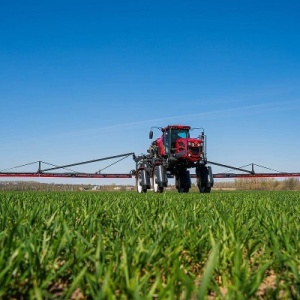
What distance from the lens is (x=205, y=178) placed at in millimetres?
15766

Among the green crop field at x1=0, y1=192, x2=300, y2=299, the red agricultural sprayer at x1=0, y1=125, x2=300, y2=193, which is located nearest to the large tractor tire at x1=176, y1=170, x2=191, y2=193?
the red agricultural sprayer at x1=0, y1=125, x2=300, y2=193

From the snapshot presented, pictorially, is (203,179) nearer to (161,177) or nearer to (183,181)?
(183,181)

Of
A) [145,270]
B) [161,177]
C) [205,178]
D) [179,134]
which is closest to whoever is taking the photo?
[145,270]

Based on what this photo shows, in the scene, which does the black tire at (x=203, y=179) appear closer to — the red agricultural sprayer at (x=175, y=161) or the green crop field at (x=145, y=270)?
the red agricultural sprayer at (x=175, y=161)

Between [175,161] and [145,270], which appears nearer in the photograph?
[145,270]

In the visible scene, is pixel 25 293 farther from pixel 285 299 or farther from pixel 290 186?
pixel 290 186

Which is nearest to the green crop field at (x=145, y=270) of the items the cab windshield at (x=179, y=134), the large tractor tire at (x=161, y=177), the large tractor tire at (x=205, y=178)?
the large tractor tire at (x=161, y=177)

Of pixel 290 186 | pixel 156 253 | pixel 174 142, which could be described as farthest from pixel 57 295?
pixel 290 186

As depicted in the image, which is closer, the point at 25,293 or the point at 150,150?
the point at 25,293

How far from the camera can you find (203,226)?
2.46 meters

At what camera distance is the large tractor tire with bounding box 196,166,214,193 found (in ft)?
51.2

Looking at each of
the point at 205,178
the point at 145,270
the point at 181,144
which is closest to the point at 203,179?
the point at 205,178

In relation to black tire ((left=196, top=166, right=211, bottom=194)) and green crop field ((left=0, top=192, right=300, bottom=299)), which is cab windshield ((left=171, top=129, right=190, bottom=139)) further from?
green crop field ((left=0, top=192, right=300, bottom=299))

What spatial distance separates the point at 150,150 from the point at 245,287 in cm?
1701
